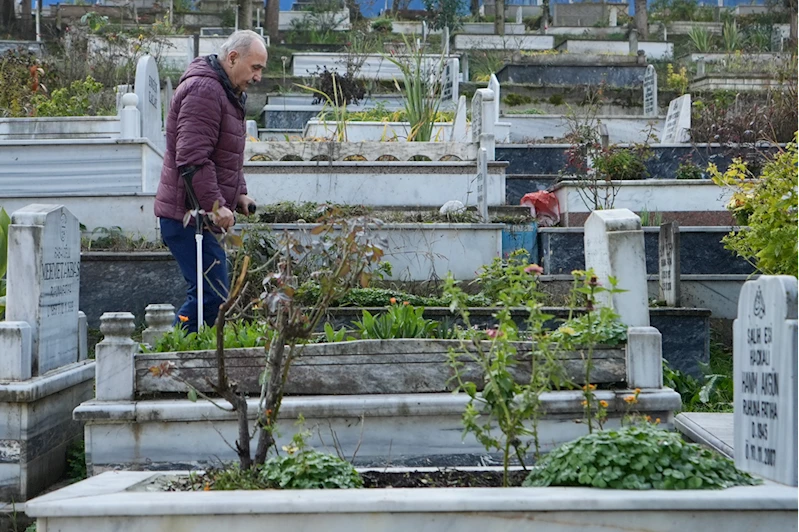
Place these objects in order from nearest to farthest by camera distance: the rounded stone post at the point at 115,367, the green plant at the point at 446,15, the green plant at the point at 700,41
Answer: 1. the rounded stone post at the point at 115,367
2. the green plant at the point at 700,41
3. the green plant at the point at 446,15

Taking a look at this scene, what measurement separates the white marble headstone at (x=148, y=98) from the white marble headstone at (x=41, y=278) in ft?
18.2

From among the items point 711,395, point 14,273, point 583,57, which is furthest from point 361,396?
point 583,57

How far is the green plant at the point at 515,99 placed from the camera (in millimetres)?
18094

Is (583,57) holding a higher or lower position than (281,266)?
higher

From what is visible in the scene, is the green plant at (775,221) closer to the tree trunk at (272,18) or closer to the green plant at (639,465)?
the green plant at (639,465)

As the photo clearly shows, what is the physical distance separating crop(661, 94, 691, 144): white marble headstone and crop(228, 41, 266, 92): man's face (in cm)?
876

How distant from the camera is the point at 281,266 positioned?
Result: 12.4ft

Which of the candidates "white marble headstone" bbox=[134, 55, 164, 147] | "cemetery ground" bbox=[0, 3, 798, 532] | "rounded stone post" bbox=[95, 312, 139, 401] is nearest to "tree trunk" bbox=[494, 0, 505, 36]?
"cemetery ground" bbox=[0, 3, 798, 532]

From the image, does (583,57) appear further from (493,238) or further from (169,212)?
(169,212)

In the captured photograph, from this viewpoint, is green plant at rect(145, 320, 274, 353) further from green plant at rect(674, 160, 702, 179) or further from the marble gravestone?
green plant at rect(674, 160, 702, 179)

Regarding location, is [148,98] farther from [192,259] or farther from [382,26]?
[382,26]

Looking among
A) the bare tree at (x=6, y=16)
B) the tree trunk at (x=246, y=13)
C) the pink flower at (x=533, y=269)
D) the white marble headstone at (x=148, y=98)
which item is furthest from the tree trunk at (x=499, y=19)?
the pink flower at (x=533, y=269)

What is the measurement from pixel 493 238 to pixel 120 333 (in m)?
4.43

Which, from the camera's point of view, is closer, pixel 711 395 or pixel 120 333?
pixel 120 333
